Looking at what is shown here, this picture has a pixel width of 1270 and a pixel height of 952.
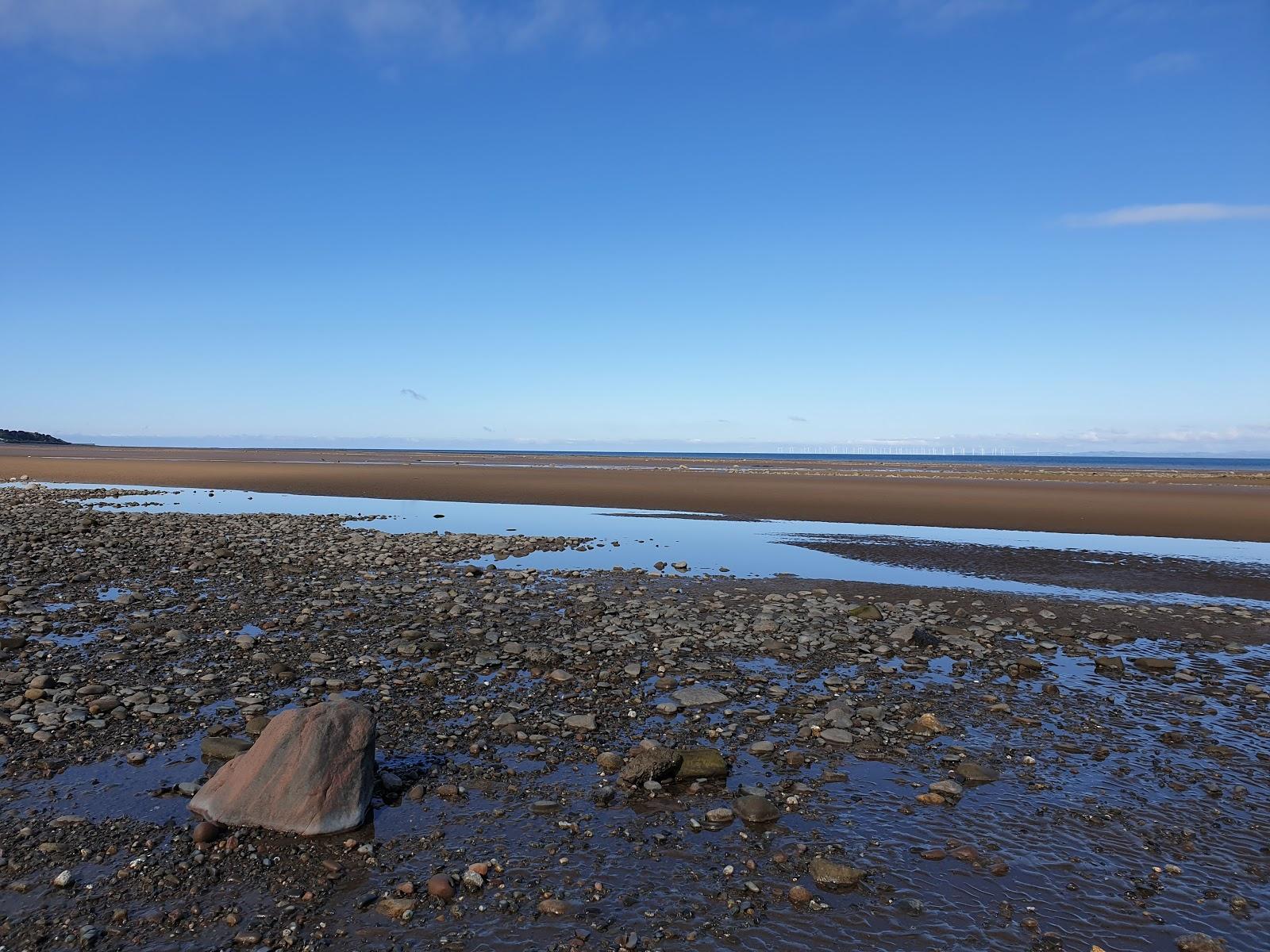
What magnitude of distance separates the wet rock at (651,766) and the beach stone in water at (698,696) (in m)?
2.13

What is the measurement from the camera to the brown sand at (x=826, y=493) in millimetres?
34438

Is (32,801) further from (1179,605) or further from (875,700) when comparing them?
(1179,605)

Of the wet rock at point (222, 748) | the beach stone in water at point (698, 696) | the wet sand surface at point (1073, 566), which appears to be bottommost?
the beach stone in water at point (698, 696)

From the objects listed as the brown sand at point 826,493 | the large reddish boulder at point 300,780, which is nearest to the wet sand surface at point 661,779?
the large reddish boulder at point 300,780

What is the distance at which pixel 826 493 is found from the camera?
47188 mm

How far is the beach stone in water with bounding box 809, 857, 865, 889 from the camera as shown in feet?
19.6

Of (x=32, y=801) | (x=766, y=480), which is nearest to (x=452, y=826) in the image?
(x=32, y=801)

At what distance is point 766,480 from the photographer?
5853 cm

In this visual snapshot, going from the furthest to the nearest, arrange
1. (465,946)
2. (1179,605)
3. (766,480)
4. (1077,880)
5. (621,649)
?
(766,480) → (1179,605) → (621,649) → (1077,880) → (465,946)

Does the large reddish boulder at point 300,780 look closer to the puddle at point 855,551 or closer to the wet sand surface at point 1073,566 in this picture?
the puddle at point 855,551

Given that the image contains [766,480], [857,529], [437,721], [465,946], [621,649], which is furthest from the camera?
[766,480]

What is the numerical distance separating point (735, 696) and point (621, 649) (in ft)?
8.74

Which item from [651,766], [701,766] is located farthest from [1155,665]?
[651,766]

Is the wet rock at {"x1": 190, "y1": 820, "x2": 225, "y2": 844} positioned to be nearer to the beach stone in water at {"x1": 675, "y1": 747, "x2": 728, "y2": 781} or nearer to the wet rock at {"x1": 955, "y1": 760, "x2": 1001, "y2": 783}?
the beach stone in water at {"x1": 675, "y1": 747, "x2": 728, "y2": 781}
